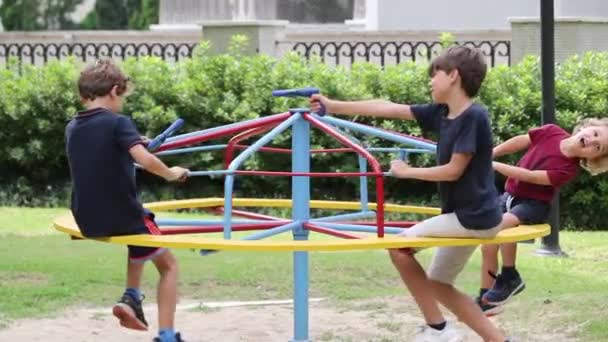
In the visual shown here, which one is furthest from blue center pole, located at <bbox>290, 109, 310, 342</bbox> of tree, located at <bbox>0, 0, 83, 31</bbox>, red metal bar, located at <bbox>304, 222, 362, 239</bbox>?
tree, located at <bbox>0, 0, 83, 31</bbox>

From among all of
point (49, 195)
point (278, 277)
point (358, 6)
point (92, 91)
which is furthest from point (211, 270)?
point (358, 6)

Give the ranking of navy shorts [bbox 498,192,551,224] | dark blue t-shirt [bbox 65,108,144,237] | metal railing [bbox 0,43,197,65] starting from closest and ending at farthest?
dark blue t-shirt [bbox 65,108,144,237] → navy shorts [bbox 498,192,551,224] → metal railing [bbox 0,43,197,65]

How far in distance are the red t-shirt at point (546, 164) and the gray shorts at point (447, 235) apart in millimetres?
483

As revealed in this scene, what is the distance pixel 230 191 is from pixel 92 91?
0.80 m

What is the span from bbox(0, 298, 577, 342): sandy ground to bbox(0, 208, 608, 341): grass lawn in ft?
0.63

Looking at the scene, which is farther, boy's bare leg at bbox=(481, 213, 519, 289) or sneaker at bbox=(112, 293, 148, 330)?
boy's bare leg at bbox=(481, 213, 519, 289)

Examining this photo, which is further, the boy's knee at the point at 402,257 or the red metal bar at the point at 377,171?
the boy's knee at the point at 402,257

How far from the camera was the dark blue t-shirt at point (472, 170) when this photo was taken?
18.0 ft

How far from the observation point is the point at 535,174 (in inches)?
233

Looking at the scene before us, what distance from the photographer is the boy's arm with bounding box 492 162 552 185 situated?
19.1 ft

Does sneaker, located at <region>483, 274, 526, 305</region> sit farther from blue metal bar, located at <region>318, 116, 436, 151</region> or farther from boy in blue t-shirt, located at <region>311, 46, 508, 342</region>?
blue metal bar, located at <region>318, 116, 436, 151</region>

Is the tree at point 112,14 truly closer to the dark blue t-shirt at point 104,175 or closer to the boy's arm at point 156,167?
the dark blue t-shirt at point 104,175

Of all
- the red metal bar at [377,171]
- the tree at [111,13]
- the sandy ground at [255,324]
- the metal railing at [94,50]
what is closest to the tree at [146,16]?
the tree at [111,13]

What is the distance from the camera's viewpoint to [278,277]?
9086mm
